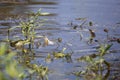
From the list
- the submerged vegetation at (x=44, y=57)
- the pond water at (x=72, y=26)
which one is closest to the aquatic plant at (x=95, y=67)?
the submerged vegetation at (x=44, y=57)

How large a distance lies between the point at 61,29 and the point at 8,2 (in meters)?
5.09

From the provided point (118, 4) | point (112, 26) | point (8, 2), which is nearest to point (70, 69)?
point (112, 26)

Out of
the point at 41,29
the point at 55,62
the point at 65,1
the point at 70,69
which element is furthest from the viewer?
the point at 65,1

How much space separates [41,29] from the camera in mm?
6422

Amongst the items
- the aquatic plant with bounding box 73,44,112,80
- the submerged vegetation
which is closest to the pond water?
the submerged vegetation

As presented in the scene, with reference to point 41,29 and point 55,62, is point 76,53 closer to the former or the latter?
point 55,62

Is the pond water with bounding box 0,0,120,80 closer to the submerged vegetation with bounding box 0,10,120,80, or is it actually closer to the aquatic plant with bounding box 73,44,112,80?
the submerged vegetation with bounding box 0,10,120,80

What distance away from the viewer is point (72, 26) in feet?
22.4

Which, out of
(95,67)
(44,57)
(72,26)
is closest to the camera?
(95,67)

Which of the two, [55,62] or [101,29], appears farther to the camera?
[101,29]

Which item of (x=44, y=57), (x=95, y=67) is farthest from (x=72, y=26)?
(x=95, y=67)

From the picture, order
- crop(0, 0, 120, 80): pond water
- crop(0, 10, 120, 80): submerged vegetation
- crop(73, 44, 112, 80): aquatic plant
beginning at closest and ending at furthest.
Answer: crop(73, 44, 112, 80): aquatic plant, crop(0, 10, 120, 80): submerged vegetation, crop(0, 0, 120, 80): pond water

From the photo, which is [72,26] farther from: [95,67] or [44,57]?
[95,67]

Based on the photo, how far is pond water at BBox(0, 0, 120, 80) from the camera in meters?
4.33
